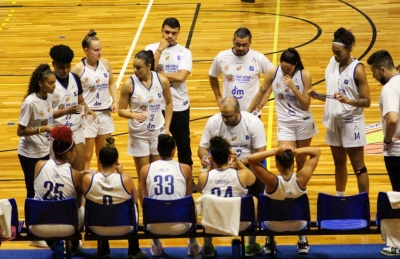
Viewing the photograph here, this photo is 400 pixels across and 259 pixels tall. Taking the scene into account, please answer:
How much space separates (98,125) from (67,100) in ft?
2.11

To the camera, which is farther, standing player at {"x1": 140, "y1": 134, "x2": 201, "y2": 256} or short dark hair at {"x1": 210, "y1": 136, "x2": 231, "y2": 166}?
standing player at {"x1": 140, "y1": 134, "x2": 201, "y2": 256}

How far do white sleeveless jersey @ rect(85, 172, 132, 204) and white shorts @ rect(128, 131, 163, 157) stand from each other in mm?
1252

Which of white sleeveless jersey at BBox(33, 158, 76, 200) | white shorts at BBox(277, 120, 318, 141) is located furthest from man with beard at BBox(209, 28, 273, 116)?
white sleeveless jersey at BBox(33, 158, 76, 200)

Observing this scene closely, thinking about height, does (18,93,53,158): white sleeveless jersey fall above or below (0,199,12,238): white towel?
above

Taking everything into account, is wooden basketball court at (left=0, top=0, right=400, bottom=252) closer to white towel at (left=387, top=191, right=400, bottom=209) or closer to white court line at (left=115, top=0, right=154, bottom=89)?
white court line at (left=115, top=0, right=154, bottom=89)

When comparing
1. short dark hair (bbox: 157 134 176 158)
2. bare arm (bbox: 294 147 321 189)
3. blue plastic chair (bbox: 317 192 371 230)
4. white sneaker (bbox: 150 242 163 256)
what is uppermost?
short dark hair (bbox: 157 134 176 158)

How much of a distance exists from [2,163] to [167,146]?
3926mm

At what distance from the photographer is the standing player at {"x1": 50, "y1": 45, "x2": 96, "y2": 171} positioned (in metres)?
7.66

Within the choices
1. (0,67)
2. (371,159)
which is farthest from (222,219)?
(0,67)

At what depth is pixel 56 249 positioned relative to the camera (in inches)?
271

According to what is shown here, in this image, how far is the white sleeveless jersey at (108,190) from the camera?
670cm

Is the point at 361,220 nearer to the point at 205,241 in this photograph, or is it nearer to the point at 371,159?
the point at 205,241

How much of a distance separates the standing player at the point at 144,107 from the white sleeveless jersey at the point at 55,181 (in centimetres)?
119

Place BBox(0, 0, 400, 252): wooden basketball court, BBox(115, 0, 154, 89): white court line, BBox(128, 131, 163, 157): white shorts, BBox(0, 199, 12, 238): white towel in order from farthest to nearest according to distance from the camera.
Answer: BBox(115, 0, 154, 89): white court line → BBox(0, 0, 400, 252): wooden basketball court → BBox(128, 131, 163, 157): white shorts → BBox(0, 199, 12, 238): white towel
